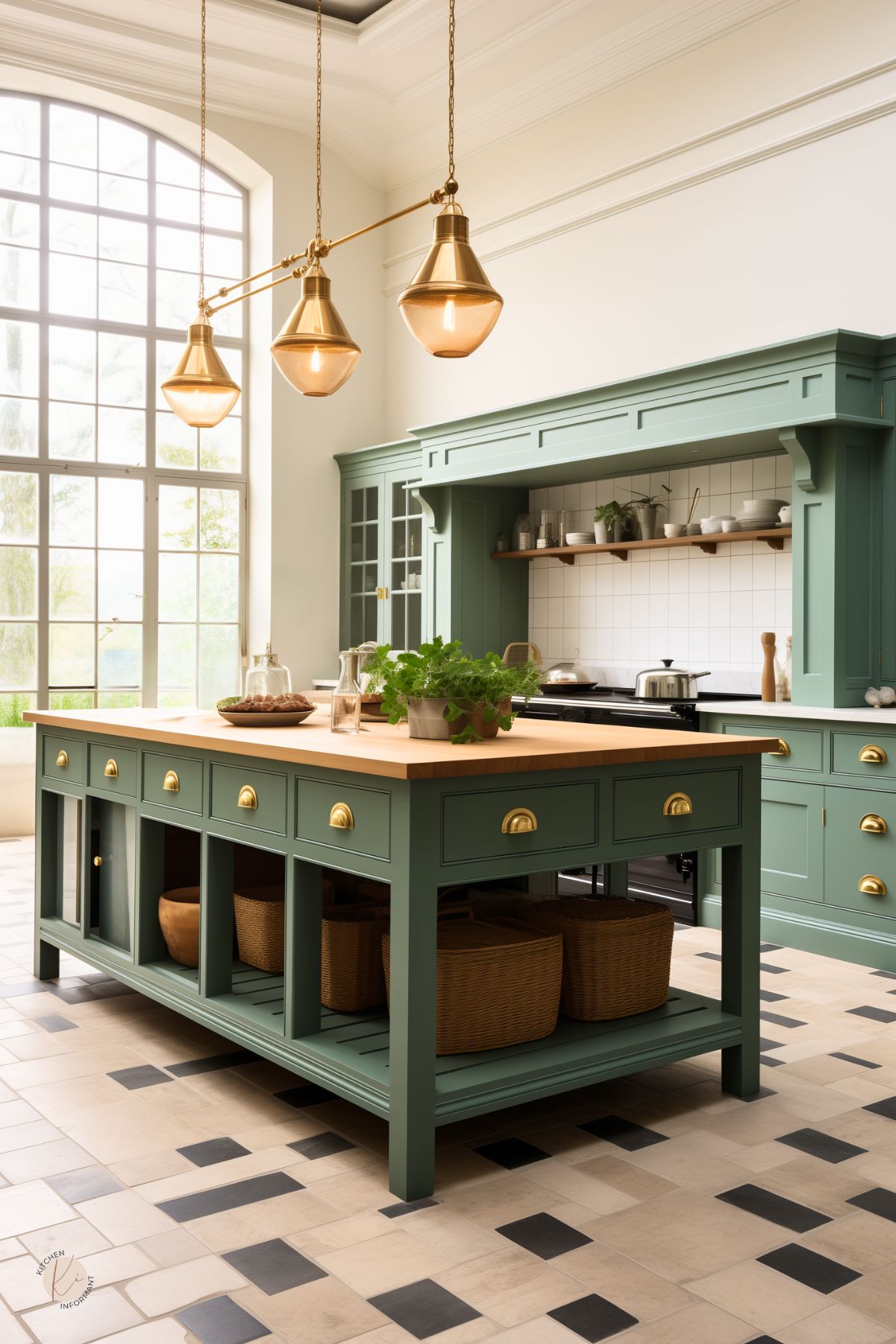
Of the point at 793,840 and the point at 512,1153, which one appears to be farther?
the point at 793,840

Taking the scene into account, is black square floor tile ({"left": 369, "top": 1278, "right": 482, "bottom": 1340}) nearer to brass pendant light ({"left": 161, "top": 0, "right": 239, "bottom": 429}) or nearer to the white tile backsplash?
brass pendant light ({"left": 161, "top": 0, "right": 239, "bottom": 429})

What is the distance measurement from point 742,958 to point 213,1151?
139cm

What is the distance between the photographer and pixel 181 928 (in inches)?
135

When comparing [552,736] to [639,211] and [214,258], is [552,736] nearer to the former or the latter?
[639,211]

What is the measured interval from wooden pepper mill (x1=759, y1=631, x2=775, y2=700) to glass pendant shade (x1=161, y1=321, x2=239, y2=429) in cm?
248

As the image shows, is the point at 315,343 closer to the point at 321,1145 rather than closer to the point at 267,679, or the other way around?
the point at 267,679

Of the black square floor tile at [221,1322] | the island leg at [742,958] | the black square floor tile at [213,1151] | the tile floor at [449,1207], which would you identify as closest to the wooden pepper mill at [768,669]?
the tile floor at [449,1207]

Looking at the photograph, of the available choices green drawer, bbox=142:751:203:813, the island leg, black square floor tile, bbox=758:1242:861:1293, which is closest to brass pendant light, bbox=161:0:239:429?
green drawer, bbox=142:751:203:813

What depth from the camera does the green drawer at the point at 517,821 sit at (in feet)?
8.16

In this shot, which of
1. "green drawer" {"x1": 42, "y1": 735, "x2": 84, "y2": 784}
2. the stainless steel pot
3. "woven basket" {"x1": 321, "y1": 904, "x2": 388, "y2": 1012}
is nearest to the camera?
"woven basket" {"x1": 321, "y1": 904, "x2": 388, "y2": 1012}

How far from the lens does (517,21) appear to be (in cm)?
636

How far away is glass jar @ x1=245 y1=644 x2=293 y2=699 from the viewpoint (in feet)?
12.0

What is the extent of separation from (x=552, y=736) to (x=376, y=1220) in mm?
1248

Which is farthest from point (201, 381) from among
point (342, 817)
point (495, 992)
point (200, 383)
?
point (495, 992)
